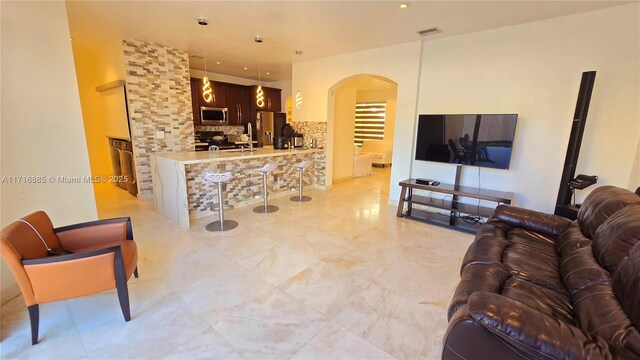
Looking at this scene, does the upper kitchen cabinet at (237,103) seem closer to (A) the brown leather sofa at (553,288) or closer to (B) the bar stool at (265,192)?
(B) the bar stool at (265,192)

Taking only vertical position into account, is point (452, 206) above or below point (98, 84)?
below

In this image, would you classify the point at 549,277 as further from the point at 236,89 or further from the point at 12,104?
the point at 236,89

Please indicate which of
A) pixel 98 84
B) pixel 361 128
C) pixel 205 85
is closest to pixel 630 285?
pixel 205 85

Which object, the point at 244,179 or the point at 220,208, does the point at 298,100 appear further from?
the point at 220,208

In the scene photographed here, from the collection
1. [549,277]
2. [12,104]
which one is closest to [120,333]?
[12,104]

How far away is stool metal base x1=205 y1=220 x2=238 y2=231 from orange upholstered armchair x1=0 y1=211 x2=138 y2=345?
161 centimetres

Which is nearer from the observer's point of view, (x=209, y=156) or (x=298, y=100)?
(x=209, y=156)

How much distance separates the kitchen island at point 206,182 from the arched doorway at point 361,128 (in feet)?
3.84

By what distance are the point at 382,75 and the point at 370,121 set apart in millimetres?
5220

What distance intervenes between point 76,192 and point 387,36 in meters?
4.34

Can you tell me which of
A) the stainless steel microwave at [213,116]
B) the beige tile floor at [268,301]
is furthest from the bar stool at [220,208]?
the stainless steel microwave at [213,116]

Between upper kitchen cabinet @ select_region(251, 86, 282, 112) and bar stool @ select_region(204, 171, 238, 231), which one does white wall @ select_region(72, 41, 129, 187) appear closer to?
bar stool @ select_region(204, 171, 238, 231)

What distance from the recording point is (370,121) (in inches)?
392

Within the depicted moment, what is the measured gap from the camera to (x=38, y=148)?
2.47 m
